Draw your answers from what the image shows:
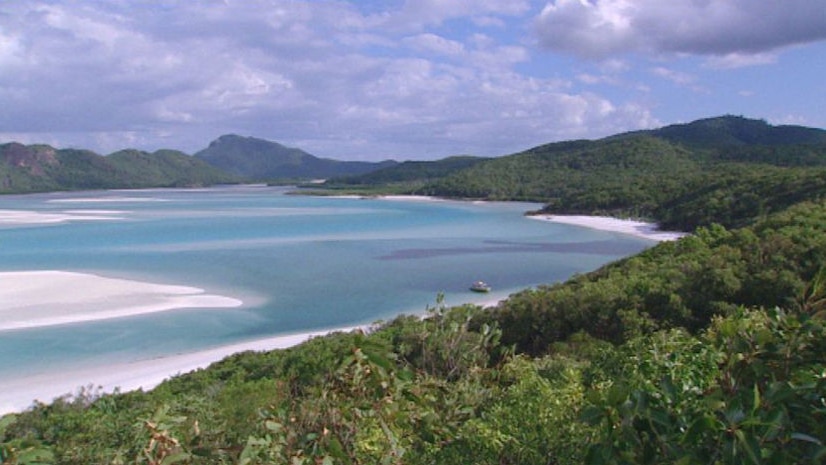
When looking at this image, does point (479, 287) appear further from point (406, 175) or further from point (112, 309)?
point (406, 175)

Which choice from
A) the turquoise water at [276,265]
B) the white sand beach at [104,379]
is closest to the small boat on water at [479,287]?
the turquoise water at [276,265]

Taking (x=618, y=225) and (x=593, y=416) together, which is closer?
(x=593, y=416)

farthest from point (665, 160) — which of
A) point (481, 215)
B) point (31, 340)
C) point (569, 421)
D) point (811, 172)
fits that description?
point (569, 421)

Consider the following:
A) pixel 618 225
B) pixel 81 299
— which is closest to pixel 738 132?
pixel 618 225

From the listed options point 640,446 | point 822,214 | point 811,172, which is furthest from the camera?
point 811,172

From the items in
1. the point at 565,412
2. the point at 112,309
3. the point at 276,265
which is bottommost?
the point at 112,309

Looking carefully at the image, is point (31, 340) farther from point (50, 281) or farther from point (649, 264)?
point (649, 264)
